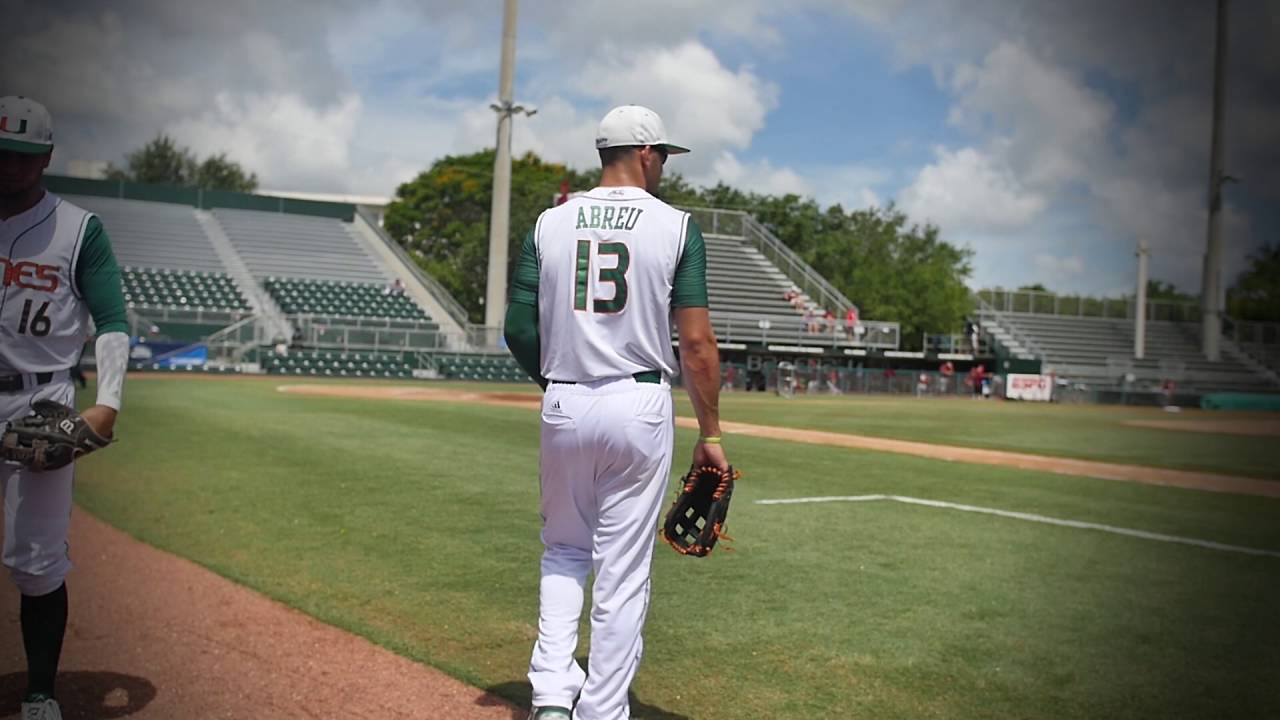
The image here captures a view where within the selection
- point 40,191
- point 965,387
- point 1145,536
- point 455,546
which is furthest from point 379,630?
point 965,387

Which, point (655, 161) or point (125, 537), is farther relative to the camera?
point (125, 537)

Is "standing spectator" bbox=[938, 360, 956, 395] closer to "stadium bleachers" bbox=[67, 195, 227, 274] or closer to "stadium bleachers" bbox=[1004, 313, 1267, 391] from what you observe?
"stadium bleachers" bbox=[1004, 313, 1267, 391]

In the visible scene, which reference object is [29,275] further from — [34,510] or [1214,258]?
[1214,258]

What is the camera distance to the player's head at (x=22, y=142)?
143 inches

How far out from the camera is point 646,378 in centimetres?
336

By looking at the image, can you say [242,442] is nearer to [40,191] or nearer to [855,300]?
[40,191]

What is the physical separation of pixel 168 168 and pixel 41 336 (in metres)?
71.1

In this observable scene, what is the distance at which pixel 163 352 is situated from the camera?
35.0 metres

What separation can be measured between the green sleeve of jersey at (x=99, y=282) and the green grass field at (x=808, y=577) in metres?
1.97

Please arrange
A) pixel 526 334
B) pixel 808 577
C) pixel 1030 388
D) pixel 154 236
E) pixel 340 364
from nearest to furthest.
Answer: pixel 526 334, pixel 808 577, pixel 340 364, pixel 1030 388, pixel 154 236

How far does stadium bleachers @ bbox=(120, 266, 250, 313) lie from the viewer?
38.7 m

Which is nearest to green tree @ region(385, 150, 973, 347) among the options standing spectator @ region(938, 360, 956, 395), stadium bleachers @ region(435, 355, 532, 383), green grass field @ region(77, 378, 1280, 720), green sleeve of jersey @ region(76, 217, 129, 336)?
standing spectator @ region(938, 360, 956, 395)

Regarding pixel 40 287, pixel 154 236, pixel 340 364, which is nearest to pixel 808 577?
pixel 40 287

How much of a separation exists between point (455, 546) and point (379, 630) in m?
2.11
